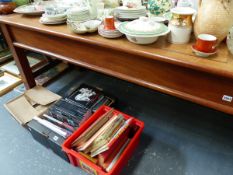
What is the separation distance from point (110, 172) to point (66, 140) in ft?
0.93

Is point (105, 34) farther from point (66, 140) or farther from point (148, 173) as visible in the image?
point (148, 173)

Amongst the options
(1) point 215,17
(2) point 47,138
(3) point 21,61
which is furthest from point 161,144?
(3) point 21,61

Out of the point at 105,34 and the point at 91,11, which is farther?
the point at 91,11

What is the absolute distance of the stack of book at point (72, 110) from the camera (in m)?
1.17

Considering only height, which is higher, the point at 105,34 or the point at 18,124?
the point at 105,34

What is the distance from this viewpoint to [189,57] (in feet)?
2.36

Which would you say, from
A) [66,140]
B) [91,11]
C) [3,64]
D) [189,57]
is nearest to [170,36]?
[189,57]

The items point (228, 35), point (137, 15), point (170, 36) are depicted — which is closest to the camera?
point (228, 35)

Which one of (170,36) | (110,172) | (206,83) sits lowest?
(110,172)

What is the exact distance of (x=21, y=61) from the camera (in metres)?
1.43

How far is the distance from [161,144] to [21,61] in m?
1.09

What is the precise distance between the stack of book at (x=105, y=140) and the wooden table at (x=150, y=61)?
0.88ft

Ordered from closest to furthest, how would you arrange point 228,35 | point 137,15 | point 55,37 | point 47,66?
point 228,35 < point 137,15 < point 55,37 < point 47,66

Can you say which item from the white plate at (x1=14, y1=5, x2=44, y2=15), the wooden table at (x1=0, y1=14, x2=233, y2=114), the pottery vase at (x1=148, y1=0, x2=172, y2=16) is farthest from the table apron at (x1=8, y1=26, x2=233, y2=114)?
the pottery vase at (x1=148, y1=0, x2=172, y2=16)
